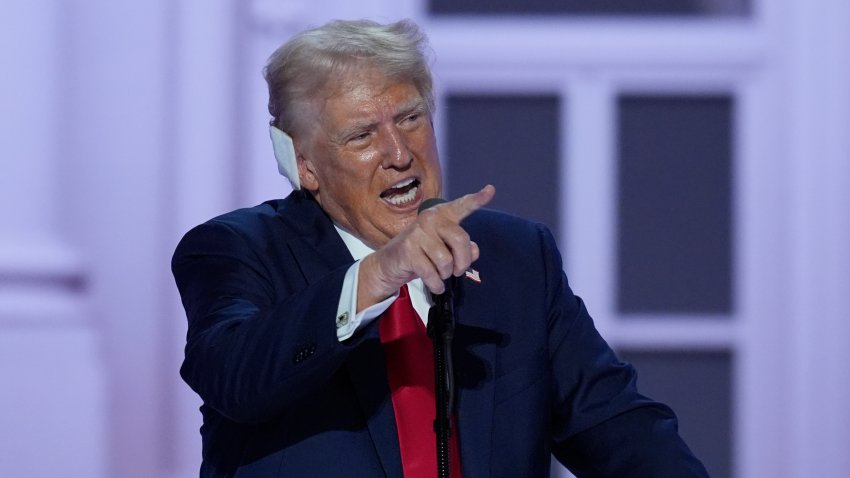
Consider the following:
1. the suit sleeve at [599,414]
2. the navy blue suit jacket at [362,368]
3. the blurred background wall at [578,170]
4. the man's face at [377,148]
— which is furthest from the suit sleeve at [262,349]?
the blurred background wall at [578,170]

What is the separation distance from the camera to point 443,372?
1624 mm

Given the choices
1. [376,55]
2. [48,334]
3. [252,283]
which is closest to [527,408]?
[252,283]

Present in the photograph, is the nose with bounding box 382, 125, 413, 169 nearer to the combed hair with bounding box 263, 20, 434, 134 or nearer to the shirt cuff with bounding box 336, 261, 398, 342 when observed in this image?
the combed hair with bounding box 263, 20, 434, 134

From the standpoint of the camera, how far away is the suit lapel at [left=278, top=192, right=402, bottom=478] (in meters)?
1.82

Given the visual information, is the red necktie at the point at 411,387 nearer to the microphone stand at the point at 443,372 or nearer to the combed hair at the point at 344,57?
the microphone stand at the point at 443,372

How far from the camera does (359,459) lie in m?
1.81

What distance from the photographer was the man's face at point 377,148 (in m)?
1.97

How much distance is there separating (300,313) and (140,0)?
1.77 meters

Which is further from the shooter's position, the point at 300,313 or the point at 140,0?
the point at 140,0

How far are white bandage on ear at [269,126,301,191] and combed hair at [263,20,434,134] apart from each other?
0.16 feet

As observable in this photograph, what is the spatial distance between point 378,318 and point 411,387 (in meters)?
0.19

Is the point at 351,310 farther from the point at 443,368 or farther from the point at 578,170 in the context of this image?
the point at 578,170

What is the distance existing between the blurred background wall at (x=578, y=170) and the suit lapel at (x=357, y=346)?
1.16 m

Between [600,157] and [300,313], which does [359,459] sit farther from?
[600,157]
